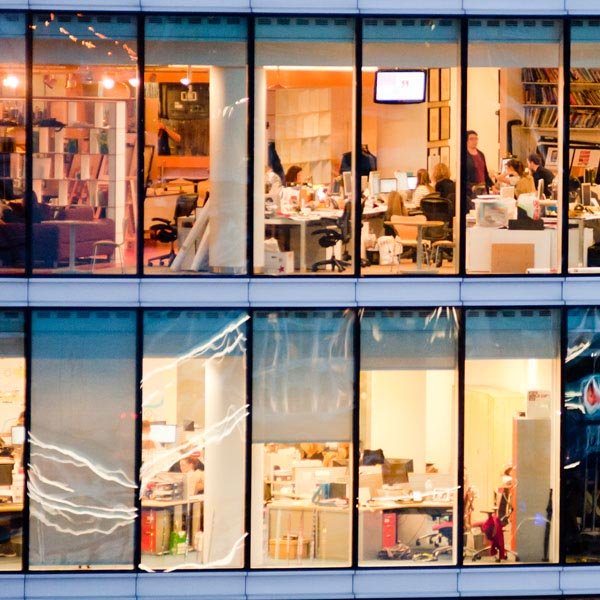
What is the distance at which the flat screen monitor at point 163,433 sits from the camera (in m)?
17.8

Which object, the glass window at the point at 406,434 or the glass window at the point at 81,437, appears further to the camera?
the glass window at the point at 406,434

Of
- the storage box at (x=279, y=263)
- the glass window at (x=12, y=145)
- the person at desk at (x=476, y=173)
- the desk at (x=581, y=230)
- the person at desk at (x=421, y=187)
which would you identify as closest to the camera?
the glass window at (x=12, y=145)

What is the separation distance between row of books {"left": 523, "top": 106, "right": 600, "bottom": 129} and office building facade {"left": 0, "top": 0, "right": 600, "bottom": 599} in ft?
0.14

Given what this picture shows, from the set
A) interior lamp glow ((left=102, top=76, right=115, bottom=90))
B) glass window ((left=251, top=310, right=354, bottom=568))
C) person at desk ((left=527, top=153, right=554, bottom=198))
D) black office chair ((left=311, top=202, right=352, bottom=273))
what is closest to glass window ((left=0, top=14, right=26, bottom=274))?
interior lamp glow ((left=102, top=76, right=115, bottom=90))

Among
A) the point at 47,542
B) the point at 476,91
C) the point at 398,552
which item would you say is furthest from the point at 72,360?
the point at 476,91

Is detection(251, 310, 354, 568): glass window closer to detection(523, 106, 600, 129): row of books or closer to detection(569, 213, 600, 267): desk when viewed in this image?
detection(569, 213, 600, 267): desk

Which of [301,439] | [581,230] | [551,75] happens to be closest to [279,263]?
[301,439]

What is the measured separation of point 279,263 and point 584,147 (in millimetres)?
3881

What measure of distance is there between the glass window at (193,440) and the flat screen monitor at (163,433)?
1cm

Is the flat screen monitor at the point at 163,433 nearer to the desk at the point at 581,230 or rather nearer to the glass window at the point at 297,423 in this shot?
the glass window at the point at 297,423

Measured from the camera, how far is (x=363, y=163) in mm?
17938

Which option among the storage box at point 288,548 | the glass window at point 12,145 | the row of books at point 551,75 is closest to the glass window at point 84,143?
the glass window at point 12,145

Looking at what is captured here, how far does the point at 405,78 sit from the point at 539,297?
9.83ft

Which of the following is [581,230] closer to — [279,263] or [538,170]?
[538,170]
